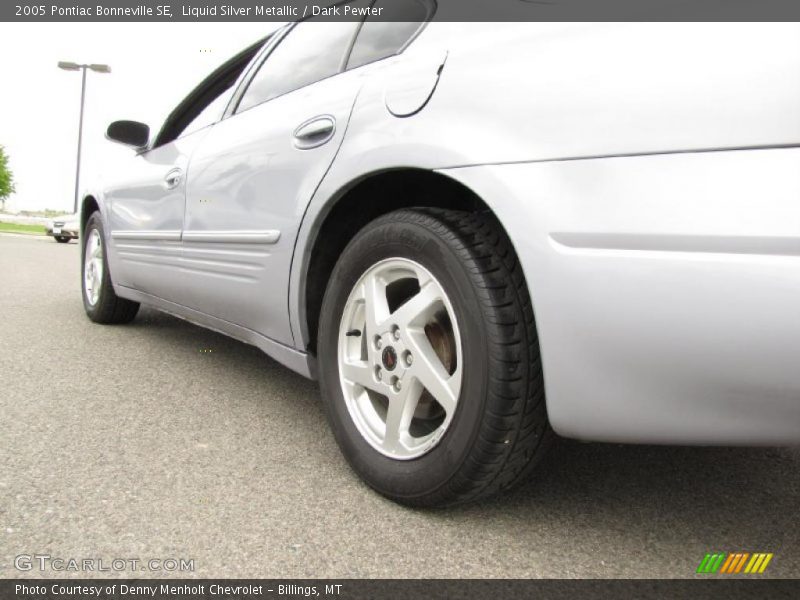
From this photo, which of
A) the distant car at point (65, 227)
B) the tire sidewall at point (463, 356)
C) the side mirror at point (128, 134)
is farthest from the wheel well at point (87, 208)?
the distant car at point (65, 227)

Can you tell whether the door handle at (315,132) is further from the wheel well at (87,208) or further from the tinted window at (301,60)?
the wheel well at (87,208)

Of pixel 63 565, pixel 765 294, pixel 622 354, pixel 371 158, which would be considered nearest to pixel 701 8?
pixel 765 294

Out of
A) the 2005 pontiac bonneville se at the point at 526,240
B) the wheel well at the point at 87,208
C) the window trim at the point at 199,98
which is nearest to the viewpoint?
the 2005 pontiac bonneville se at the point at 526,240

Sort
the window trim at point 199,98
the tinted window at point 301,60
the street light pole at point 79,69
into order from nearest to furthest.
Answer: the tinted window at point 301,60
the window trim at point 199,98
the street light pole at point 79,69

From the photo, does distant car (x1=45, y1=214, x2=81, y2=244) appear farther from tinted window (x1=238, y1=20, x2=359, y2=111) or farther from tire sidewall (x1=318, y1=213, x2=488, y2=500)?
tire sidewall (x1=318, y1=213, x2=488, y2=500)

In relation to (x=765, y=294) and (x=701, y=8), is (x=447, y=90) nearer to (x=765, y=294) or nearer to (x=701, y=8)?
(x=701, y=8)

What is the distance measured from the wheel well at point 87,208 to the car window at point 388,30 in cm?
270

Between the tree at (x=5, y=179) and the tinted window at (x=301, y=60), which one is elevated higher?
the tinted window at (x=301, y=60)

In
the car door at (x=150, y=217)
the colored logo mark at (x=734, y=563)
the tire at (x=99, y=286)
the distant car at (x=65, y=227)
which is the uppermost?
the colored logo mark at (x=734, y=563)

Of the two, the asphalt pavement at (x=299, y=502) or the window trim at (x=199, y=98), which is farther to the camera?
the window trim at (x=199, y=98)

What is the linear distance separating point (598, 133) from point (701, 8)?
27 centimetres

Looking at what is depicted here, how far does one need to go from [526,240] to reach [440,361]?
1.29ft

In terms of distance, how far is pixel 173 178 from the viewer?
277 centimetres

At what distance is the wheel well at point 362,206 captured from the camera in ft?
5.55
